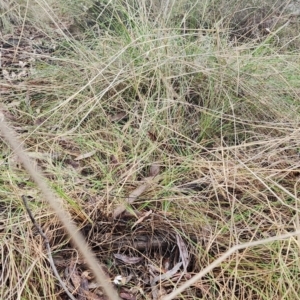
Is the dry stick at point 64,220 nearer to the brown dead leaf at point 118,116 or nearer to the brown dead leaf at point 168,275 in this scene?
the brown dead leaf at point 168,275

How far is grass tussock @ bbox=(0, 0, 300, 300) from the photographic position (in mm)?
1067

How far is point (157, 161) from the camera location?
4.44ft

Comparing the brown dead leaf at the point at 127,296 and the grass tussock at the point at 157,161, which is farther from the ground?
the grass tussock at the point at 157,161

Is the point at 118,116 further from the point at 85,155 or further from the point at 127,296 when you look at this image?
the point at 127,296

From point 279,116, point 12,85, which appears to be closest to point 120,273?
point 279,116

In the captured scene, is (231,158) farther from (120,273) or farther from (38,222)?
(38,222)

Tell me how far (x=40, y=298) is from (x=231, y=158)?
689 millimetres

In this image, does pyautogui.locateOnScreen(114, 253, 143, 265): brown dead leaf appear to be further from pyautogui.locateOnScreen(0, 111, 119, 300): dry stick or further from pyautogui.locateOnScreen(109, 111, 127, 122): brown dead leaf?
pyautogui.locateOnScreen(0, 111, 119, 300): dry stick

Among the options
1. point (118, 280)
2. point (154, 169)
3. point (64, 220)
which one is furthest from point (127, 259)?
point (64, 220)

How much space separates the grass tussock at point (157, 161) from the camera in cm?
107

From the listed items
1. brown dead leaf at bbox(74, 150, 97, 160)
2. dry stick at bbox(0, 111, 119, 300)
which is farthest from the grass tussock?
dry stick at bbox(0, 111, 119, 300)

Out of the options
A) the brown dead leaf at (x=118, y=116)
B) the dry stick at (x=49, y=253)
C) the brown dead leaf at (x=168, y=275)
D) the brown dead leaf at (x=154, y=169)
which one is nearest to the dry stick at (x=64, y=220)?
the dry stick at (x=49, y=253)

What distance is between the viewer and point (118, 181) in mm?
1274

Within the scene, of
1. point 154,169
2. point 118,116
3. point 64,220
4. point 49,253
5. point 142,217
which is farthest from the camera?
point 118,116
